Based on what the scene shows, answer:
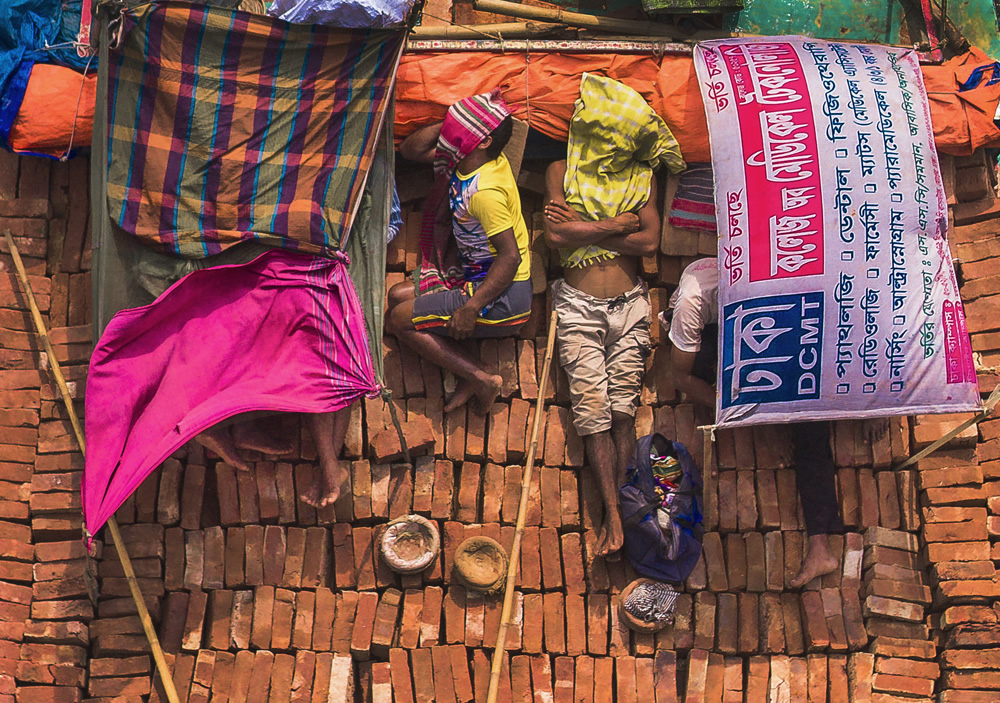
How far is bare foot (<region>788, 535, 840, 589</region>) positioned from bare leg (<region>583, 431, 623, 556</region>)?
0.90m

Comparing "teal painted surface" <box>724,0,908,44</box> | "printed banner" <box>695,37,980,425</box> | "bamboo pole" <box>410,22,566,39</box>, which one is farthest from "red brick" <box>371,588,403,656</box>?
"teal painted surface" <box>724,0,908,44</box>

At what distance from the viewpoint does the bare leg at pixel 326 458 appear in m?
6.32

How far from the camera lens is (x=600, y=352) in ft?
21.2

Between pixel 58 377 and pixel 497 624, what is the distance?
2.44m

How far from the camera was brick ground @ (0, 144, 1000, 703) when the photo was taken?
6250mm

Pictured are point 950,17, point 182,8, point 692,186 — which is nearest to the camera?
point 182,8

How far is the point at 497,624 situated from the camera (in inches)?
248

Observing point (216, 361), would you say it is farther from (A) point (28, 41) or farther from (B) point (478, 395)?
(A) point (28, 41)

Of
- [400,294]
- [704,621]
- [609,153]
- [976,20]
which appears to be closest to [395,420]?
[400,294]

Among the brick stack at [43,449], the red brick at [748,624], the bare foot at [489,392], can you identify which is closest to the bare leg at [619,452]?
the bare foot at [489,392]

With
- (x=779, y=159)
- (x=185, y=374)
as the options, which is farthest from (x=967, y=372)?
(x=185, y=374)

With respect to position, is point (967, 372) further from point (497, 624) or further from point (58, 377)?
point (58, 377)

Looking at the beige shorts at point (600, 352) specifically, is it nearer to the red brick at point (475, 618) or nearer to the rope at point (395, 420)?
the rope at point (395, 420)

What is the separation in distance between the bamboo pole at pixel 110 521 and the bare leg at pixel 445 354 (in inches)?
63.1
